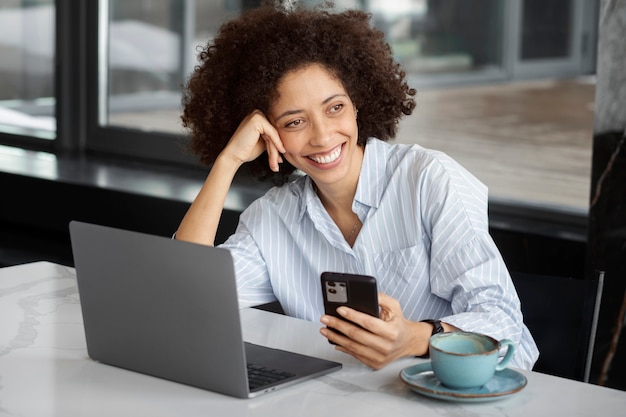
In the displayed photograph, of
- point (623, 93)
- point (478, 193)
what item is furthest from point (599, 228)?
point (478, 193)

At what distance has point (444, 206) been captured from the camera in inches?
74.4

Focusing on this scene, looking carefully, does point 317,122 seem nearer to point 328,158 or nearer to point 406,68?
point 328,158

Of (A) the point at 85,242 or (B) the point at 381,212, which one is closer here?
(A) the point at 85,242

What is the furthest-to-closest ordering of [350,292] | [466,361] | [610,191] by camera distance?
[610,191] → [350,292] → [466,361]

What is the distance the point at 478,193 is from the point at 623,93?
85cm

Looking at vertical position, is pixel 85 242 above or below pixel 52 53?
below

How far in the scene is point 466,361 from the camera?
1.39 meters

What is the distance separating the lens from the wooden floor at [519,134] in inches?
144

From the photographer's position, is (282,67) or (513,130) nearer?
(282,67)

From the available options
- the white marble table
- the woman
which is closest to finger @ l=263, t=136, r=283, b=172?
the woman

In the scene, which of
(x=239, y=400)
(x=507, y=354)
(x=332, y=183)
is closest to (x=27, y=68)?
(x=332, y=183)

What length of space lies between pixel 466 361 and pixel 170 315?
43 cm

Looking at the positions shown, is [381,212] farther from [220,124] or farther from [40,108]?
[40,108]

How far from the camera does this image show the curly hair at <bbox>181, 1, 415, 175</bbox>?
2062 millimetres
